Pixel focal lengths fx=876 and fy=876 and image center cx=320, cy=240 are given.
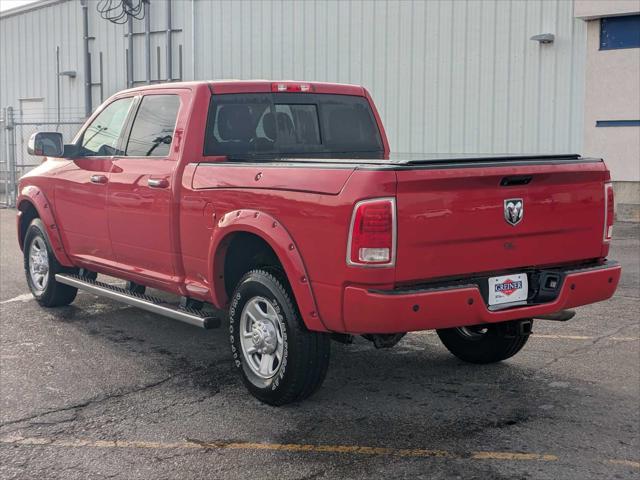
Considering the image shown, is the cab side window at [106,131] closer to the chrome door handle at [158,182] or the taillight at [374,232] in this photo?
the chrome door handle at [158,182]

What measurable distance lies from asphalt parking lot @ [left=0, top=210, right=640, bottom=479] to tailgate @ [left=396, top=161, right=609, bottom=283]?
88cm

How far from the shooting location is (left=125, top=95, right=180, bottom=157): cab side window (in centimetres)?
630

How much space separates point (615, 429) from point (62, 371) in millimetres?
3577

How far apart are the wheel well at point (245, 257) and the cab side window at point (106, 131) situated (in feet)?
5.79

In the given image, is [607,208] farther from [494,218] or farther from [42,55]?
[42,55]

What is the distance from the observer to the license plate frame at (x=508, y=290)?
4.82m

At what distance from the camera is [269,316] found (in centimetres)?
522

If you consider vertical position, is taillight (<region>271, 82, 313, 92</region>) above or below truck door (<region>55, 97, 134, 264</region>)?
above

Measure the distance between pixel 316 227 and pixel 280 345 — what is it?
0.85 metres

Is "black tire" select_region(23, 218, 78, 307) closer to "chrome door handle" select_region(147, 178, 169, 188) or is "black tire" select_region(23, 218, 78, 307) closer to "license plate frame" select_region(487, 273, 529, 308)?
"chrome door handle" select_region(147, 178, 169, 188)

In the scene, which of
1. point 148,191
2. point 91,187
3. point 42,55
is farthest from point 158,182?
point 42,55

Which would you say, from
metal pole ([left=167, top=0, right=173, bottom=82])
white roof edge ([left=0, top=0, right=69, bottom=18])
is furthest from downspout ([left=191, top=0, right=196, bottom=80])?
white roof edge ([left=0, top=0, right=69, bottom=18])

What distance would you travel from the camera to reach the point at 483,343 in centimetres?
606

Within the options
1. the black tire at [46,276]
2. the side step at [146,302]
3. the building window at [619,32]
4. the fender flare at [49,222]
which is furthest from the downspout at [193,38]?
the side step at [146,302]
